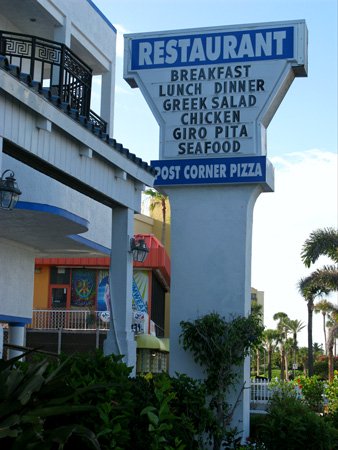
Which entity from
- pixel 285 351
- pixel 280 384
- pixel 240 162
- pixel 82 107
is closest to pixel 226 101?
pixel 240 162

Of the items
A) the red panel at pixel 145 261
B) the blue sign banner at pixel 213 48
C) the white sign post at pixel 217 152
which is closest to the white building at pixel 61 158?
the white sign post at pixel 217 152

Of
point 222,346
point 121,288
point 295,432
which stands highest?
point 121,288

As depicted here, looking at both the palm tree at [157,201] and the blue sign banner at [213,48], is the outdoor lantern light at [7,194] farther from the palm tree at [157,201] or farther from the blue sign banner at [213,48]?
the palm tree at [157,201]

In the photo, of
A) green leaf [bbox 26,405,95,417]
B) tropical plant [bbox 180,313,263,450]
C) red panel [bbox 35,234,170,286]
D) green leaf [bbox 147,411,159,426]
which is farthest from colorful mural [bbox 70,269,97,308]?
green leaf [bbox 26,405,95,417]

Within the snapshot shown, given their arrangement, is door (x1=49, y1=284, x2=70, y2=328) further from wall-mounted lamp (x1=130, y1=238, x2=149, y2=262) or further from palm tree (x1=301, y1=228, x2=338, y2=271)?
wall-mounted lamp (x1=130, y1=238, x2=149, y2=262)

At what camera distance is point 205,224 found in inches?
645

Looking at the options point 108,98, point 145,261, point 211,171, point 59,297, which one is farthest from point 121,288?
point 59,297

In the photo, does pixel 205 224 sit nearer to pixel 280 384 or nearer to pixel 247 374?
pixel 247 374

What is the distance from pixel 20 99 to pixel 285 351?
4326 inches

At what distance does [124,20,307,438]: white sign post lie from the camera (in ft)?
52.9

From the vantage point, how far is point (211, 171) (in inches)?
643

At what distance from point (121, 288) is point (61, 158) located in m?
3.26

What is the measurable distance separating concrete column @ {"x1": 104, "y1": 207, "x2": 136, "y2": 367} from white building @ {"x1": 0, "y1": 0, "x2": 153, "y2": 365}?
0.7 inches

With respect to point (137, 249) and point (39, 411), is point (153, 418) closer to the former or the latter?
point (39, 411)
